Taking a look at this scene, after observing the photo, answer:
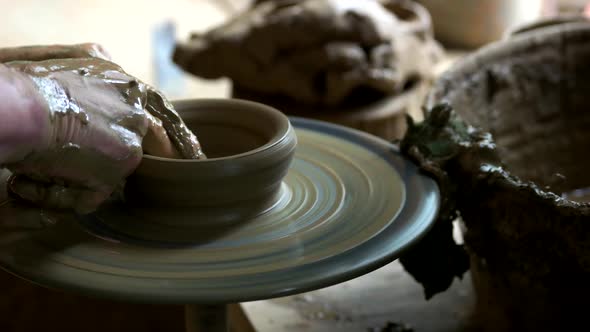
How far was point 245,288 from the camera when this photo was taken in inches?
39.8

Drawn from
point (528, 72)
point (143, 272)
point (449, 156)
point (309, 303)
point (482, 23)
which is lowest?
point (482, 23)

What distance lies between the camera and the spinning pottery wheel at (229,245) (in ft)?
3.35

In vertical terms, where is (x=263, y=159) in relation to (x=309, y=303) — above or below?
above

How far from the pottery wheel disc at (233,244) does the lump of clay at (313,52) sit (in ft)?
4.80

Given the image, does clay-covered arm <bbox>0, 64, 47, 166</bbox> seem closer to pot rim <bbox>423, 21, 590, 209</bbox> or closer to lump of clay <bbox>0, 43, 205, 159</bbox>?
lump of clay <bbox>0, 43, 205, 159</bbox>

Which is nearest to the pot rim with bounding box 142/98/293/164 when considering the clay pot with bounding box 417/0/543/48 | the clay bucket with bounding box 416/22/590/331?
the clay bucket with bounding box 416/22/590/331

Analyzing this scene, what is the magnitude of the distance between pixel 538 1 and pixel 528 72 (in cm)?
281

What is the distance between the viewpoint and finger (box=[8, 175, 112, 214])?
3.53 ft

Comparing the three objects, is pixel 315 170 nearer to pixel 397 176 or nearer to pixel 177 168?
pixel 397 176

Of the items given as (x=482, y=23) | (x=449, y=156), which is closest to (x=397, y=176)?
(x=449, y=156)

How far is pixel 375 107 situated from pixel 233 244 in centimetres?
177

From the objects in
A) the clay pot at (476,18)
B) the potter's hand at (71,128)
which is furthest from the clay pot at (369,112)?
the clay pot at (476,18)

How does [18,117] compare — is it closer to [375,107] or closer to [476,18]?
[375,107]

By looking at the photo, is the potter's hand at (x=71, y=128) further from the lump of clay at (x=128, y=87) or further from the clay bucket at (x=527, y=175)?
the clay bucket at (x=527, y=175)
